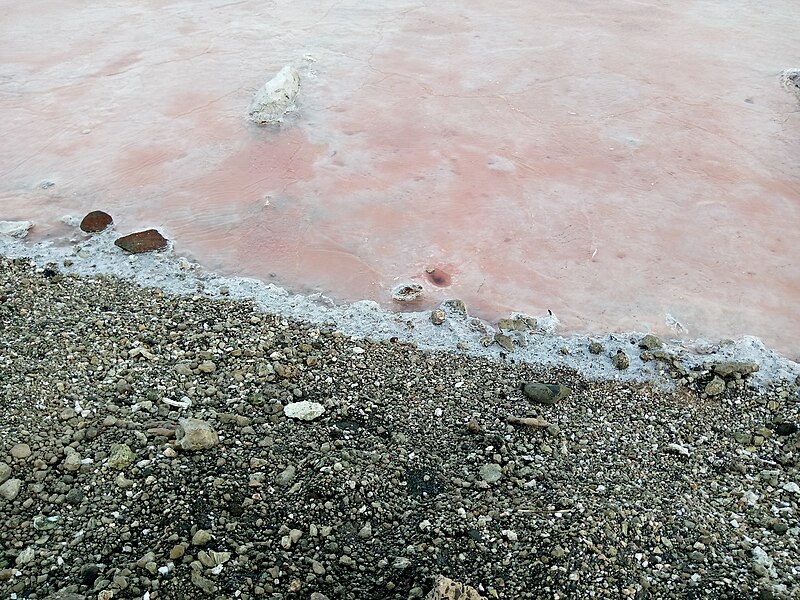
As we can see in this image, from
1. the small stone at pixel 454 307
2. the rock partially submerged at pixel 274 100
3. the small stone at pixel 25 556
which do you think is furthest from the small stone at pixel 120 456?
the rock partially submerged at pixel 274 100

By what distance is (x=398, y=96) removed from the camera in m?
6.50

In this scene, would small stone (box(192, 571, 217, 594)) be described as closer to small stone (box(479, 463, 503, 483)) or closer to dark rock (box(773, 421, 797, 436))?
small stone (box(479, 463, 503, 483))

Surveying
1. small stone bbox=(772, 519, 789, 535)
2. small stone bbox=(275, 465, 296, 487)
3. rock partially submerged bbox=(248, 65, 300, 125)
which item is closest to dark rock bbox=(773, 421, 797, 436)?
small stone bbox=(772, 519, 789, 535)

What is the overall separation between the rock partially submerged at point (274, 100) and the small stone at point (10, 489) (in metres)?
3.97

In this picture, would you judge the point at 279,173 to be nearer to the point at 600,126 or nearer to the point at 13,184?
the point at 13,184

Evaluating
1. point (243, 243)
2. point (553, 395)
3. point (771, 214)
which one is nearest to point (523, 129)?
point (771, 214)

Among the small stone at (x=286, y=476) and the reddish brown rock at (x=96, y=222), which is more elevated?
the reddish brown rock at (x=96, y=222)

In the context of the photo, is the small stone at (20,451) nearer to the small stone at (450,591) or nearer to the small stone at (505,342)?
the small stone at (450,591)

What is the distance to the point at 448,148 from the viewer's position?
581 cm

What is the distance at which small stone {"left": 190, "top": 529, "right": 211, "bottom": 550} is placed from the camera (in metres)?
2.66

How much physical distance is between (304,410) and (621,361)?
69.1 inches

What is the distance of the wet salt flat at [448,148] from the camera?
467 centimetres

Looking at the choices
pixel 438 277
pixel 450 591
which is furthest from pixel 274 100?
pixel 450 591

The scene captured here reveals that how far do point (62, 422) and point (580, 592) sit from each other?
2.28 meters
